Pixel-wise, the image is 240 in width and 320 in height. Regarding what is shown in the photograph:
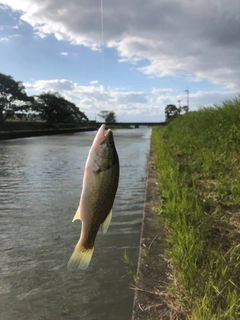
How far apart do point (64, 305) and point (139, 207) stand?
3701 mm

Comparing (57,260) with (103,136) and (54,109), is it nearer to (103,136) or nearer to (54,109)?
(103,136)

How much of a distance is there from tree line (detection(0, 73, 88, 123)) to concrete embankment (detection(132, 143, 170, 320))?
4903 cm

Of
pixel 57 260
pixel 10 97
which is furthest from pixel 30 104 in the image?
pixel 57 260

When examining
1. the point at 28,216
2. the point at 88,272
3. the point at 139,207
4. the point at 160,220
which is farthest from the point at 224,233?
the point at 28,216

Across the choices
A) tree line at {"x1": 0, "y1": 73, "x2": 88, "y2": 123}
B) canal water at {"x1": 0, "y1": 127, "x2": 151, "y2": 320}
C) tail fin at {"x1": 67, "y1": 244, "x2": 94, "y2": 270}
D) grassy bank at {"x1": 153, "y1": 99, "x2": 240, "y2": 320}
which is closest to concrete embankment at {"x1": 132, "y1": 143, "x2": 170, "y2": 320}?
grassy bank at {"x1": 153, "y1": 99, "x2": 240, "y2": 320}

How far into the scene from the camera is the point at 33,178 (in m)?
10.2

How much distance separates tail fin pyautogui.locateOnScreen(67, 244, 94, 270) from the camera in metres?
1.34

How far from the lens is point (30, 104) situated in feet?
177

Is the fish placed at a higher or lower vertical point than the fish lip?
lower

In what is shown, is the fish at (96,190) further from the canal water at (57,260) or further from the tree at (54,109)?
the tree at (54,109)

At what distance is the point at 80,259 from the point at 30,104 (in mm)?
55765

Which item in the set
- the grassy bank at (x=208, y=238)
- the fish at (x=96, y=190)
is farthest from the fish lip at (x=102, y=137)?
the grassy bank at (x=208, y=238)

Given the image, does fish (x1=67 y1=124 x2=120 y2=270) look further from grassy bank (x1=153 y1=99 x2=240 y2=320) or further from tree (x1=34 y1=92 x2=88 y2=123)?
tree (x1=34 y1=92 x2=88 y2=123)

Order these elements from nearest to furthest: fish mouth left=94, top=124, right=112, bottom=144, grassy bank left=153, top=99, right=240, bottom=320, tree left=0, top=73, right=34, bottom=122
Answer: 1. fish mouth left=94, top=124, right=112, bottom=144
2. grassy bank left=153, top=99, right=240, bottom=320
3. tree left=0, top=73, right=34, bottom=122
